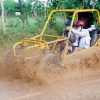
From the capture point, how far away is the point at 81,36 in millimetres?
7703

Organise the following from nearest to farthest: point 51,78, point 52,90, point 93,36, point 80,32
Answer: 1. point 52,90
2. point 51,78
3. point 80,32
4. point 93,36

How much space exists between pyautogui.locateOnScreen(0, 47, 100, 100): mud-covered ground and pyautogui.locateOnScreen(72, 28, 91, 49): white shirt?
0.20m

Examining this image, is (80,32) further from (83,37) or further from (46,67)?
(46,67)

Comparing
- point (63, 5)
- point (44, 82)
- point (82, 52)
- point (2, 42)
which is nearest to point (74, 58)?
point (82, 52)

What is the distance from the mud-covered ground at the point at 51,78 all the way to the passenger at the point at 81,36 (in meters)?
0.22

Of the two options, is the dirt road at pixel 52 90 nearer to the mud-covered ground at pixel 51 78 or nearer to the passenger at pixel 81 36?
the mud-covered ground at pixel 51 78

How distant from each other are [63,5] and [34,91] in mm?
7693

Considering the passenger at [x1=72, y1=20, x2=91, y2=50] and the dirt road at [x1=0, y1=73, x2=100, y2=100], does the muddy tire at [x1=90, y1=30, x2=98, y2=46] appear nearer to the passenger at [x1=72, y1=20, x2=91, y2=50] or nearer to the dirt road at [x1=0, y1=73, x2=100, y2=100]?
the passenger at [x1=72, y1=20, x2=91, y2=50]

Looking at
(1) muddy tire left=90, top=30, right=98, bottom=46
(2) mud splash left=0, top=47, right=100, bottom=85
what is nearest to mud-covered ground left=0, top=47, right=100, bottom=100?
(2) mud splash left=0, top=47, right=100, bottom=85

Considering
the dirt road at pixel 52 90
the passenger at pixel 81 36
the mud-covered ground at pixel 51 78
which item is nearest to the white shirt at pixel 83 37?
the passenger at pixel 81 36

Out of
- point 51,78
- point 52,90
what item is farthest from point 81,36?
point 52,90

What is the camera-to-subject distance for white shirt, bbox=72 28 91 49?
7641mm

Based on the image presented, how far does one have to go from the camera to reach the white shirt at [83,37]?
25.1ft

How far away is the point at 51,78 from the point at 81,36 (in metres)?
1.55
